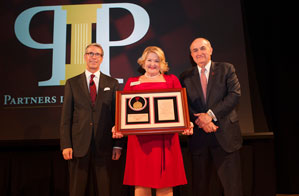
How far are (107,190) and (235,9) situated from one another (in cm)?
284

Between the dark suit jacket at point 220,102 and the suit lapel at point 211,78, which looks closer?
the dark suit jacket at point 220,102

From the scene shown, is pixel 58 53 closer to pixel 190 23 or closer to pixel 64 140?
pixel 64 140

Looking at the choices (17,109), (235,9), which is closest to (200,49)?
(235,9)

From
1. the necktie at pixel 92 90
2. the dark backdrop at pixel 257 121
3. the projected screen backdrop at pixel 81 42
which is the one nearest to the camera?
the necktie at pixel 92 90

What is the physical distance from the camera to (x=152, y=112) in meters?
1.99

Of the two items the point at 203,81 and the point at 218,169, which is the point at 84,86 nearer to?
the point at 203,81

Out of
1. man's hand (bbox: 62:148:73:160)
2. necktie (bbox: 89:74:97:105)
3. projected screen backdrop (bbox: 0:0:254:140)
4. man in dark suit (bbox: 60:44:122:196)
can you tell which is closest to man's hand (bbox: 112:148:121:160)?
man in dark suit (bbox: 60:44:122:196)

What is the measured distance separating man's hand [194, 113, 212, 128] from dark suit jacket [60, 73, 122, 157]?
2.61 feet

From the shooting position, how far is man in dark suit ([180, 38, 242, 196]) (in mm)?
2125

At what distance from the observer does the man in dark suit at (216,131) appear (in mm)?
2125

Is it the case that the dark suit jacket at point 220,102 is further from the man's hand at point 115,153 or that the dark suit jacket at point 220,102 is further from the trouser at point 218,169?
the man's hand at point 115,153

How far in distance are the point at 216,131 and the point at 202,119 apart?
0.18m

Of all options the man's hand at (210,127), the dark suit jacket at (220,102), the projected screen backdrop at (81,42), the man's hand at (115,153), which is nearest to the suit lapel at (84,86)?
the man's hand at (115,153)

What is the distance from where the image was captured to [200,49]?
96.1 inches
